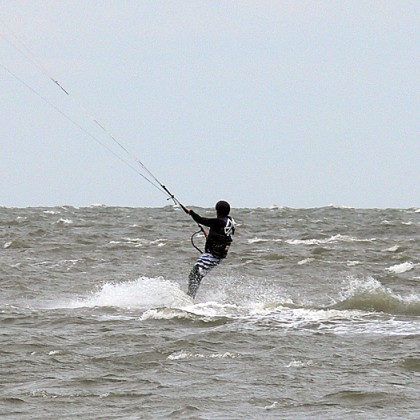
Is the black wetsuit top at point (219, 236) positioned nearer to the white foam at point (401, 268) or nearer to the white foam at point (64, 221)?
the white foam at point (401, 268)

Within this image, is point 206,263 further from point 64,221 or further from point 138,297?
point 64,221

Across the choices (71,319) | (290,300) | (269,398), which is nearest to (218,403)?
(269,398)

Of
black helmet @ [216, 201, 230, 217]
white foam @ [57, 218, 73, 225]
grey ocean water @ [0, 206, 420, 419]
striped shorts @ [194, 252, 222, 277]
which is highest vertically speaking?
black helmet @ [216, 201, 230, 217]

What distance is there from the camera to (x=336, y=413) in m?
8.42

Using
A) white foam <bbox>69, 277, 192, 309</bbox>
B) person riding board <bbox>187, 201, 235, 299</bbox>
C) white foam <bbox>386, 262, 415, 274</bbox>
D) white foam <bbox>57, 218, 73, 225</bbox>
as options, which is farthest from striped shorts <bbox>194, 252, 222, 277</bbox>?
white foam <bbox>57, 218, 73, 225</bbox>

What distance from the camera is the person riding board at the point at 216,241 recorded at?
50.1ft

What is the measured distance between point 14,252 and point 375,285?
38.8 ft

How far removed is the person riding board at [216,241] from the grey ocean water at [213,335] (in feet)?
1.37

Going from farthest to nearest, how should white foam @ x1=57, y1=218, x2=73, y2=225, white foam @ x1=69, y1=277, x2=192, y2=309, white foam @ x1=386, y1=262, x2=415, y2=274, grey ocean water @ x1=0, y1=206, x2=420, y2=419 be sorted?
white foam @ x1=57, y1=218, x2=73, y2=225 → white foam @ x1=386, y1=262, x2=415, y2=274 → white foam @ x1=69, y1=277, x2=192, y2=309 → grey ocean water @ x1=0, y1=206, x2=420, y2=419

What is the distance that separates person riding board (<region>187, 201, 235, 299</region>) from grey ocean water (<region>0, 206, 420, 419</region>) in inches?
16.4

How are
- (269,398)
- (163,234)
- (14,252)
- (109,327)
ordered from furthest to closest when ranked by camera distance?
1. (163,234)
2. (14,252)
3. (109,327)
4. (269,398)

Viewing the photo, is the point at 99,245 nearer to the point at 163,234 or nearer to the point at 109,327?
the point at 163,234

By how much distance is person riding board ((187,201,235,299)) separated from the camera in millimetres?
15266

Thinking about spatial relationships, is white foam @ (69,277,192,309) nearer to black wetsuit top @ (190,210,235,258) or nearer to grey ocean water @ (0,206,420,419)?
grey ocean water @ (0,206,420,419)
